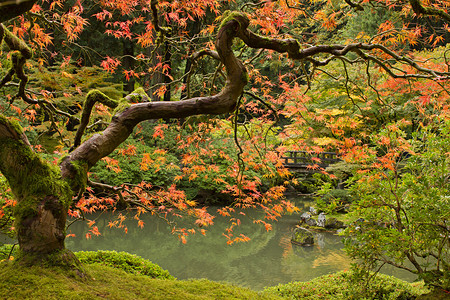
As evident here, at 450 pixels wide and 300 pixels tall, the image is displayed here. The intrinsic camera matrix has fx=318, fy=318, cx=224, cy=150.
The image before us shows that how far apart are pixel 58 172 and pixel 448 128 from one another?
3.44 m

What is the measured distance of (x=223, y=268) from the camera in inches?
249

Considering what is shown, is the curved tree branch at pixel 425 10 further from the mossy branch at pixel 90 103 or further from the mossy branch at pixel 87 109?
the mossy branch at pixel 87 109

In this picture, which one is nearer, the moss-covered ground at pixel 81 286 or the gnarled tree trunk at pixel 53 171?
the moss-covered ground at pixel 81 286

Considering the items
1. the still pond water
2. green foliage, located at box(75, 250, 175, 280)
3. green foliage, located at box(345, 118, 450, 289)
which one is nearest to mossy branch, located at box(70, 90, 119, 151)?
green foliage, located at box(75, 250, 175, 280)

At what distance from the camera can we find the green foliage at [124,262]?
11.4ft

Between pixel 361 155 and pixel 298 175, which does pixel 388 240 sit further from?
pixel 298 175

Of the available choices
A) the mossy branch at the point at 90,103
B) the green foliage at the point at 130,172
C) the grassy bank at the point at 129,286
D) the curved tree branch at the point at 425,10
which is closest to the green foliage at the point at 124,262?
the grassy bank at the point at 129,286

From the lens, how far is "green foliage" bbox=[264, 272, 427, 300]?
11.4 feet

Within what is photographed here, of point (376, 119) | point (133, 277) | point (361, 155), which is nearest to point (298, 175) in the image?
point (376, 119)

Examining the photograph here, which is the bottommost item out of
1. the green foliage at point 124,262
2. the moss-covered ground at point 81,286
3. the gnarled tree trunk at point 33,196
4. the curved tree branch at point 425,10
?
the moss-covered ground at point 81,286

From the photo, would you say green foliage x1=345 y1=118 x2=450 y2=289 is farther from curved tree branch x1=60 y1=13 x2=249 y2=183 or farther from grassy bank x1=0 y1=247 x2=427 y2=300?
curved tree branch x1=60 y1=13 x2=249 y2=183

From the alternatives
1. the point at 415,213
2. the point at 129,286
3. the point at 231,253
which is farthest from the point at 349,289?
the point at 231,253

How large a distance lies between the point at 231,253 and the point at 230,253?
0.07 feet

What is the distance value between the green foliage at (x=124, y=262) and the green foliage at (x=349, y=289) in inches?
54.5
